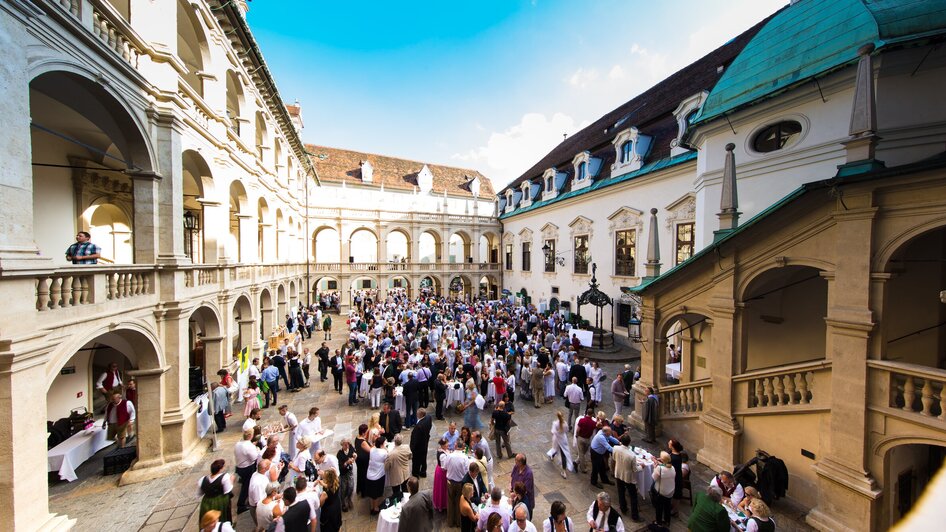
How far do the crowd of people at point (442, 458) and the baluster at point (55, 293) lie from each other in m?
3.51

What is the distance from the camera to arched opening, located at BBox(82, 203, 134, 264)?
12.5 metres

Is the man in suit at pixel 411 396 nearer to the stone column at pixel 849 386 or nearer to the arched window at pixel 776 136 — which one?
the stone column at pixel 849 386

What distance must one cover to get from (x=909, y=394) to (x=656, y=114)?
18.2 meters

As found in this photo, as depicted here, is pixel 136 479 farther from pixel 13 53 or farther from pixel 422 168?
pixel 422 168

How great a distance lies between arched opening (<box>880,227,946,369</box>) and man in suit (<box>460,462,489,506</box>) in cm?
817

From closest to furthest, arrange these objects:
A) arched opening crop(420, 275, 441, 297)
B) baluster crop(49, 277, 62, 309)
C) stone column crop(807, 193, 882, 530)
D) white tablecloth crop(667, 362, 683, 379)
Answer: baluster crop(49, 277, 62, 309) → stone column crop(807, 193, 882, 530) → white tablecloth crop(667, 362, 683, 379) → arched opening crop(420, 275, 441, 297)

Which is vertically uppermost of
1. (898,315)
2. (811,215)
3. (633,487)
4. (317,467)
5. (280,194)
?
(280,194)

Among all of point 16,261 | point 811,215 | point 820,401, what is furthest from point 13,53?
point 820,401

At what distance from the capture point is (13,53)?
4594 mm

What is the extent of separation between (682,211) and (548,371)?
35.7ft

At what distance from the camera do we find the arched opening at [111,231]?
1245 cm

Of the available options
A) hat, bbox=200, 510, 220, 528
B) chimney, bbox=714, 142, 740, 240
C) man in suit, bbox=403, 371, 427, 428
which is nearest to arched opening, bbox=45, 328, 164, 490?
hat, bbox=200, 510, 220, 528

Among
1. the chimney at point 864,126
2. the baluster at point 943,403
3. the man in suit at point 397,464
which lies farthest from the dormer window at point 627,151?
the man in suit at point 397,464

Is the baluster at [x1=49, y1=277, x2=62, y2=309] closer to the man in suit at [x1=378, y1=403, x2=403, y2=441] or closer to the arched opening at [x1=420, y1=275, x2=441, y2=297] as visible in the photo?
the man in suit at [x1=378, y1=403, x2=403, y2=441]
